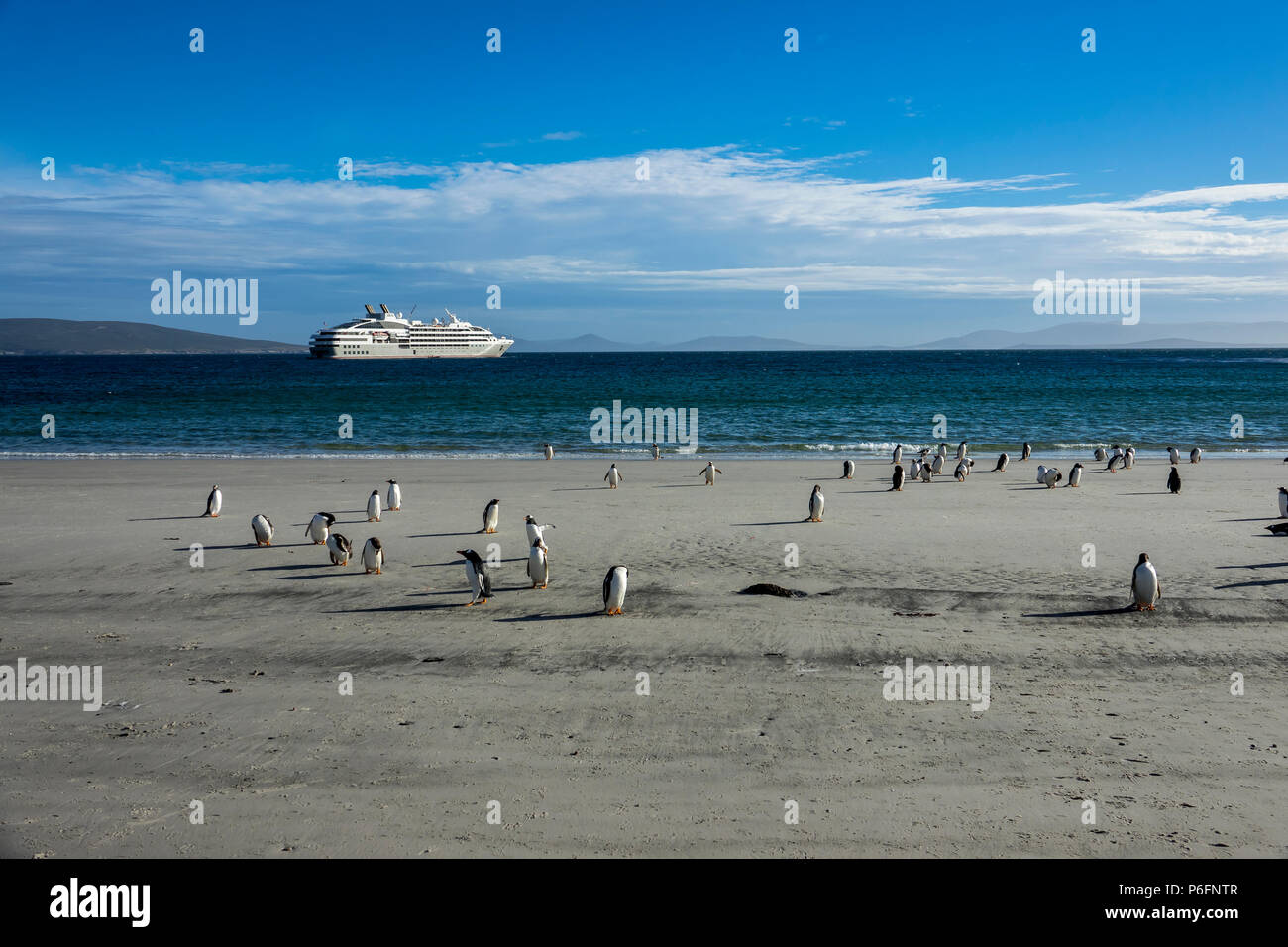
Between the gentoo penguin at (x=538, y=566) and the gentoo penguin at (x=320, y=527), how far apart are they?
4.34 meters

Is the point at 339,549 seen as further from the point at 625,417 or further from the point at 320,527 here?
the point at 625,417

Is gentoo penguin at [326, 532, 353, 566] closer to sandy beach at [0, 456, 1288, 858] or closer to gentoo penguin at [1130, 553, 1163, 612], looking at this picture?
sandy beach at [0, 456, 1288, 858]

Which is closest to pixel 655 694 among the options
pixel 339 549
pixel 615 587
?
pixel 615 587

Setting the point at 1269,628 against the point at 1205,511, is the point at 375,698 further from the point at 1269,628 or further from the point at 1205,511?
the point at 1205,511

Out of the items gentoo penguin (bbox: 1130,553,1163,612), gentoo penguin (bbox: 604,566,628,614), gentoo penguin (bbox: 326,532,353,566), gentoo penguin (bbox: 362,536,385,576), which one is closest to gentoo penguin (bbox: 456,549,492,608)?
gentoo penguin (bbox: 604,566,628,614)

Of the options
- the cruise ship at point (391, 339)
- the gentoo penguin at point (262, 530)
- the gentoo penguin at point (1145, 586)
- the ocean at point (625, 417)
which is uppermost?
the cruise ship at point (391, 339)

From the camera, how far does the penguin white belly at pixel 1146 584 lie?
10961mm

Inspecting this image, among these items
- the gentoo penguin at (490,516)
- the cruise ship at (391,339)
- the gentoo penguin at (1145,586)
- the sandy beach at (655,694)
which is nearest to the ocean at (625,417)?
the gentoo penguin at (490,516)

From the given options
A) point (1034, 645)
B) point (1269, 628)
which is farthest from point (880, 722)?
point (1269, 628)

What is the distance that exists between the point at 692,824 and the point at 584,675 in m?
3.08

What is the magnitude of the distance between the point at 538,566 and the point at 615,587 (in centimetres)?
181

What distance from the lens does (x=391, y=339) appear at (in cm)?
14600

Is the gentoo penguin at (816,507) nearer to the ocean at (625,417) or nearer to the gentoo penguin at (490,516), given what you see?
the gentoo penguin at (490,516)

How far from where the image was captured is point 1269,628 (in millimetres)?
10273
